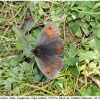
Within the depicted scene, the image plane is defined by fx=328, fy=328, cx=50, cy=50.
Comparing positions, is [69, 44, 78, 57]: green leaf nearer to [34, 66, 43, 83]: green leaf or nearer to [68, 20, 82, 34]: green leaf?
[68, 20, 82, 34]: green leaf

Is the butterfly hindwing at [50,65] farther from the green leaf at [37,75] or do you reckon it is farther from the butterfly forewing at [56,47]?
the green leaf at [37,75]

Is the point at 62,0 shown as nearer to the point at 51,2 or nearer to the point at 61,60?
the point at 51,2

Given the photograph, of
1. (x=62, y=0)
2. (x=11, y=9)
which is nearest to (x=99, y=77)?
(x=62, y=0)

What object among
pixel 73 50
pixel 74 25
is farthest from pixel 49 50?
pixel 74 25

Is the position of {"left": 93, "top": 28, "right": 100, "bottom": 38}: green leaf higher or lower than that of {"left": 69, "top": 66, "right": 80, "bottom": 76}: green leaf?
higher

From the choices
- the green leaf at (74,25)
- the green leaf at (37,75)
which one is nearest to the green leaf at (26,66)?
the green leaf at (37,75)

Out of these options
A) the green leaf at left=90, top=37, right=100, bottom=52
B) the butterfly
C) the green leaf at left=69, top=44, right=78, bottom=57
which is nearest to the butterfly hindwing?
the butterfly

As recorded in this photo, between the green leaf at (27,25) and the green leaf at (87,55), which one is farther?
the green leaf at (27,25)

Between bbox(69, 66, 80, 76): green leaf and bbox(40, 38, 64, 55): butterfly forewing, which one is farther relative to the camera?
bbox(69, 66, 80, 76): green leaf
